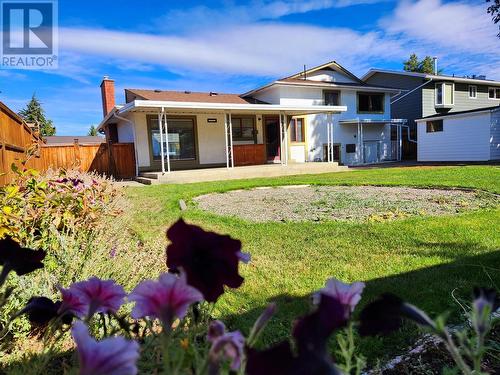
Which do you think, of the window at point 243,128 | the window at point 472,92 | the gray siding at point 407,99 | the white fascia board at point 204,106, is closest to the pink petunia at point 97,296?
the white fascia board at point 204,106

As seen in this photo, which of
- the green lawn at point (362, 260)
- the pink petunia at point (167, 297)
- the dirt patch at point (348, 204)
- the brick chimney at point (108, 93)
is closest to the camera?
the pink petunia at point (167, 297)

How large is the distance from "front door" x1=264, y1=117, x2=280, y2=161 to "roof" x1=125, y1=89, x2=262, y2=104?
2006mm

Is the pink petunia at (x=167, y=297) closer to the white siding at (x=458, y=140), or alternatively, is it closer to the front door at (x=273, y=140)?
the front door at (x=273, y=140)

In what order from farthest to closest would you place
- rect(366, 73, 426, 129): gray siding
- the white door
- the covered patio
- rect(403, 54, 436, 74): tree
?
rect(403, 54, 436, 74): tree → rect(366, 73, 426, 129): gray siding → the white door → the covered patio

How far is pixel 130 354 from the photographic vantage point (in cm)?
42

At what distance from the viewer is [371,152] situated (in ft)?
78.7

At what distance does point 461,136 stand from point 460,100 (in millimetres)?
7181

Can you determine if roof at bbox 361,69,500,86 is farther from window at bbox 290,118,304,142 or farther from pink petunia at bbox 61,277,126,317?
pink petunia at bbox 61,277,126,317

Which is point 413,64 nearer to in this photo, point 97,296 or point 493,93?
point 493,93

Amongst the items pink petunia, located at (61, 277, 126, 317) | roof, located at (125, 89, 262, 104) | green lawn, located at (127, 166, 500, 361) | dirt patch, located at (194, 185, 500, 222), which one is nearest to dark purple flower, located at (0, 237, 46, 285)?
pink petunia, located at (61, 277, 126, 317)

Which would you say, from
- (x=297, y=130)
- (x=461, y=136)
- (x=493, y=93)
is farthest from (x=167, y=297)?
(x=493, y=93)

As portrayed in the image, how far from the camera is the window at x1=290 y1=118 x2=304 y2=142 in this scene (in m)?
20.8

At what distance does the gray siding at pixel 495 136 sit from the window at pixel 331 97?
27.1 feet

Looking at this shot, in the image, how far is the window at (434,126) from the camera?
22.6 m
